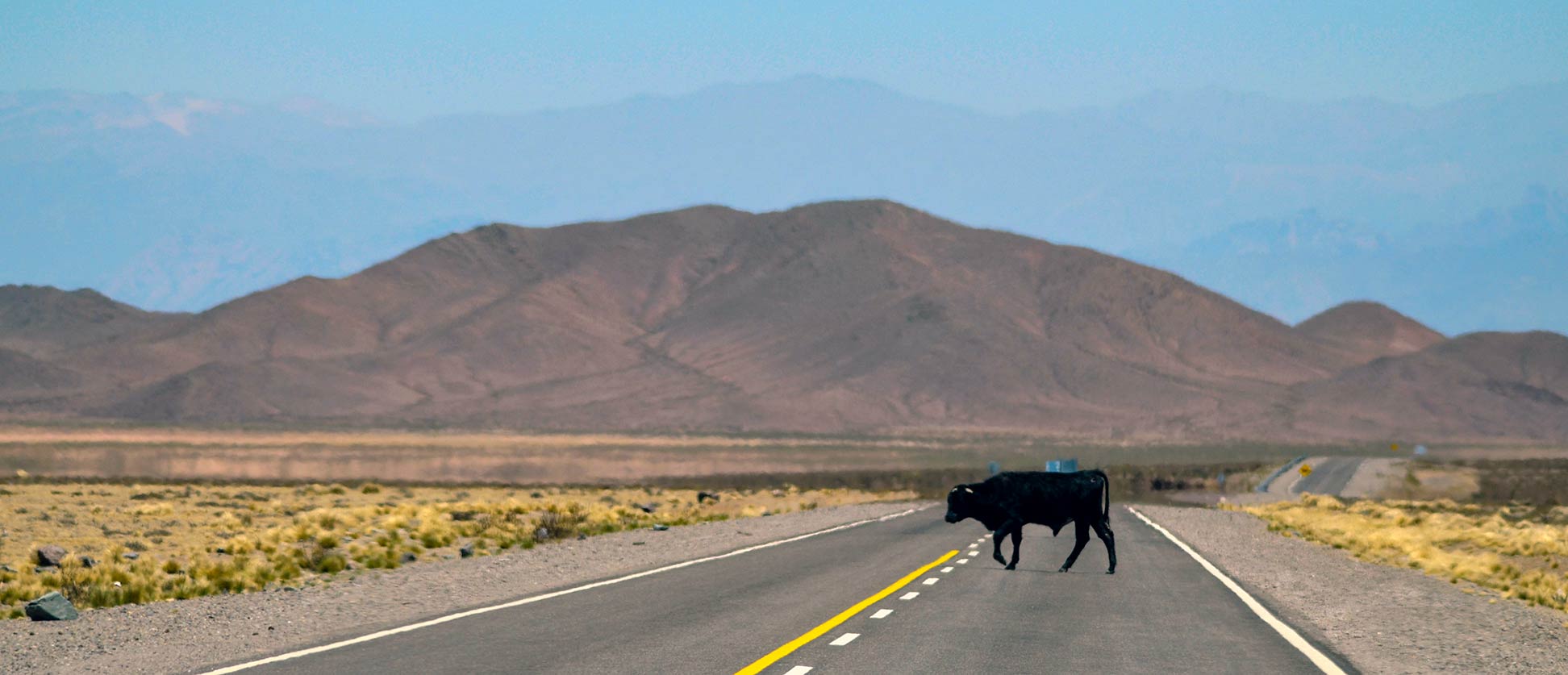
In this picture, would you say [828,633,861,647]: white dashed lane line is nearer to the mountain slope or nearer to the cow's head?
the cow's head

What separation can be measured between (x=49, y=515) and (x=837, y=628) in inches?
1272

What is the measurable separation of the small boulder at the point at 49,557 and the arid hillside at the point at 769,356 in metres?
125

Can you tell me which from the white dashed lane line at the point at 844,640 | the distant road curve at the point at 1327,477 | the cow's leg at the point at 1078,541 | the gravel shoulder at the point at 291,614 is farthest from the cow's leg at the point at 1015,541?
the distant road curve at the point at 1327,477

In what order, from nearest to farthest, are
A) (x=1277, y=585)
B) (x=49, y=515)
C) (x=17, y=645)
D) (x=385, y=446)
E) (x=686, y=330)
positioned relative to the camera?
(x=17, y=645)
(x=1277, y=585)
(x=49, y=515)
(x=385, y=446)
(x=686, y=330)

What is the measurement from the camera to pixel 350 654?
1377 cm

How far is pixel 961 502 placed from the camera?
23750 millimetres

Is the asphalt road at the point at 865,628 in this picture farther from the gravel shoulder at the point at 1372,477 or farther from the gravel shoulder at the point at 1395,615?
the gravel shoulder at the point at 1372,477

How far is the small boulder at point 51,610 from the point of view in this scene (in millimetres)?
17297

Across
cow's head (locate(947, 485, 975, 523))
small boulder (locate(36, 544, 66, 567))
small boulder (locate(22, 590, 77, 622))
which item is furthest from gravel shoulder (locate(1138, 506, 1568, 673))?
small boulder (locate(36, 544, 66, 567))

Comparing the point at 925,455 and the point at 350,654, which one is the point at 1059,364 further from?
the point at 350,654

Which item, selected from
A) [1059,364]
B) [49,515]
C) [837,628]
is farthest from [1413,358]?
[837,628]

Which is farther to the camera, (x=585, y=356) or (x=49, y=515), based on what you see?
(x=585, y=356)

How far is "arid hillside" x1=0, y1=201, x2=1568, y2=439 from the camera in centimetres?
15700

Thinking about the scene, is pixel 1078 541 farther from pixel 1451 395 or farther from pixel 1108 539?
pixel 1451 395
